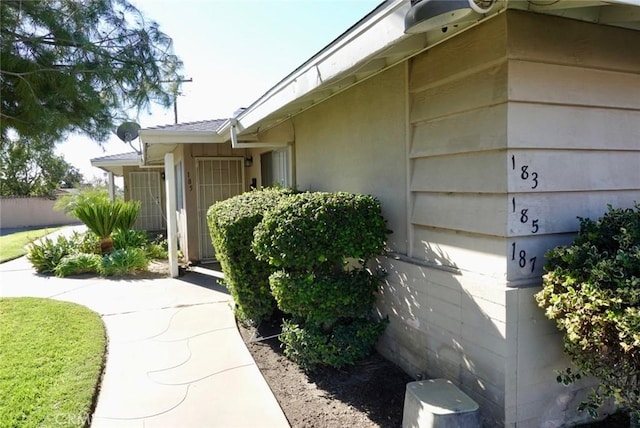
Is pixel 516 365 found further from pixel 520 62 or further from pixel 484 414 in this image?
pixel 520 62

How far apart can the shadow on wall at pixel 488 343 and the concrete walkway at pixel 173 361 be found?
1439 millimetres

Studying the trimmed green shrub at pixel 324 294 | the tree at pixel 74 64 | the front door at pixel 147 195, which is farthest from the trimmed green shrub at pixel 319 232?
the front door at pixel 147 195

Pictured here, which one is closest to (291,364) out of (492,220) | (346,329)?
(346,329)

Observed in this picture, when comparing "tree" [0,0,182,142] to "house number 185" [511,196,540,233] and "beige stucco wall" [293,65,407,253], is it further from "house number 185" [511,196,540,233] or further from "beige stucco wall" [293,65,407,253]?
"house number 185" [511,196,540,233]

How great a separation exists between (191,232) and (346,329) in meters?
6.48

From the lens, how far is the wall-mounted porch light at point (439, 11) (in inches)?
85.0

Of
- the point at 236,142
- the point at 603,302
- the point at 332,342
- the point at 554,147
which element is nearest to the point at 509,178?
the point at 554,147

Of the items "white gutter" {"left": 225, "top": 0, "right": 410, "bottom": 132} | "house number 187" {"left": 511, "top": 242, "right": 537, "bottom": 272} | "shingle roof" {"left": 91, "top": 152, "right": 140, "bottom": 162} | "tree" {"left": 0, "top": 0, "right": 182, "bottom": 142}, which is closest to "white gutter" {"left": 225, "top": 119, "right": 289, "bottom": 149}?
"white gutter" {"left": 225, "top": 0, "right": 410, "bottom": 132}

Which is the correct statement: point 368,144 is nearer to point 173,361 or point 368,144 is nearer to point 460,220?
point 460,220

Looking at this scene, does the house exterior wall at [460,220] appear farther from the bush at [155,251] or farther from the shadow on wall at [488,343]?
the bush at [155,251]

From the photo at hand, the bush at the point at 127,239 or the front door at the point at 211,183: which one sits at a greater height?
the front door at the point at 211,183

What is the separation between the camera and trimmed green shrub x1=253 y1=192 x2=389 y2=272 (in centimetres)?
369

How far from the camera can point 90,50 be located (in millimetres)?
3828

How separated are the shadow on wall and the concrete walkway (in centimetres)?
144
